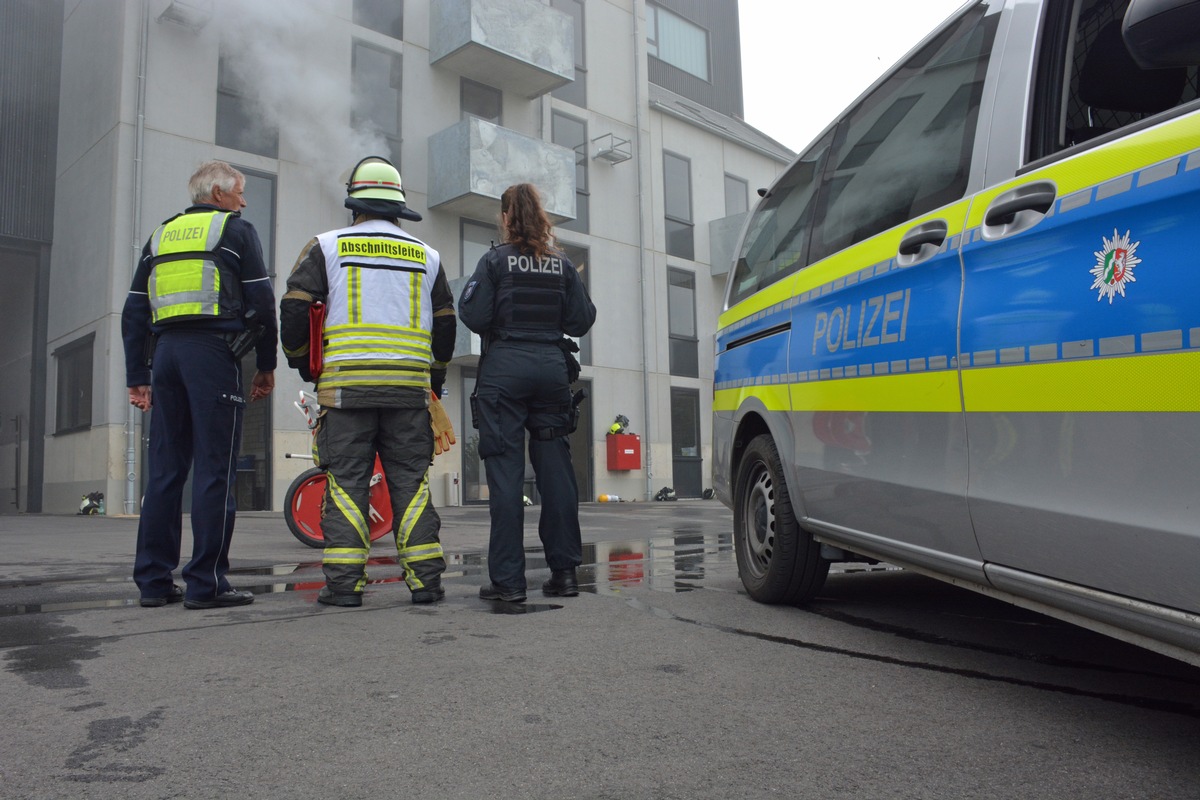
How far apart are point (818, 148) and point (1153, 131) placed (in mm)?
2139

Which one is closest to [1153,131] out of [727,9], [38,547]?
[38,547]

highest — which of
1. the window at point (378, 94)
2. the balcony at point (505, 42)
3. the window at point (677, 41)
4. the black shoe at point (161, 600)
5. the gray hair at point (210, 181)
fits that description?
the window at point (677, 41)

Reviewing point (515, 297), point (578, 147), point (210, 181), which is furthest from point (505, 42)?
point (515, 297)

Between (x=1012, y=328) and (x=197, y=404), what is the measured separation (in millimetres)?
3250

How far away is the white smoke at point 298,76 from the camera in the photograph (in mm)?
13992

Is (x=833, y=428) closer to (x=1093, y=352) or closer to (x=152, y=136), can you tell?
(x=1093, y=352)

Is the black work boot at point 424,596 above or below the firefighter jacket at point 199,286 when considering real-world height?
below

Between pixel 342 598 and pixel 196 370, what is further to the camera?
pixel 196 370

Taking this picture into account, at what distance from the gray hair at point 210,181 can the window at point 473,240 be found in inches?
487

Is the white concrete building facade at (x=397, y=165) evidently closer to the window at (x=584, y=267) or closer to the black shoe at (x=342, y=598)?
the window at (x=584, y=267)

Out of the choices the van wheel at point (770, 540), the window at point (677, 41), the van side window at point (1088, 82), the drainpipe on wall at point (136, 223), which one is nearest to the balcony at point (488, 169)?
the drainpipe on wall at point (136, 223)

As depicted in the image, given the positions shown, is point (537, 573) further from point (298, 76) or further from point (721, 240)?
point (721, 240)

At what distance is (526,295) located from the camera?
4.17m

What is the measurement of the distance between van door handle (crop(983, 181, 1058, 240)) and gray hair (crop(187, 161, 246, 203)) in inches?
128
